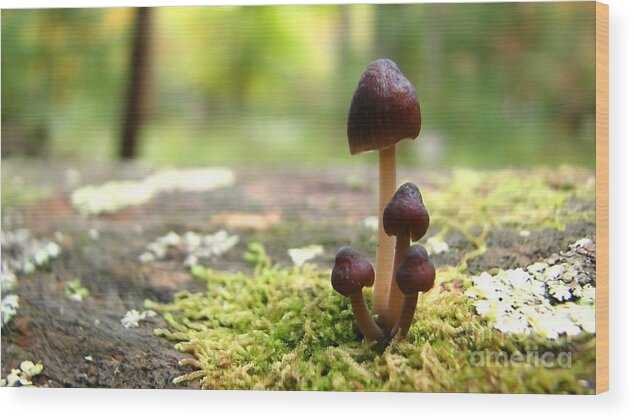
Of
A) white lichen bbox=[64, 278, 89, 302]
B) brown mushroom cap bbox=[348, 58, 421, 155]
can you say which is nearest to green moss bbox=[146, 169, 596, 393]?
white lichen bbox=[64, 278, 89, 302]

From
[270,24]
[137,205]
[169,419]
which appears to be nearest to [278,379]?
[169,419]

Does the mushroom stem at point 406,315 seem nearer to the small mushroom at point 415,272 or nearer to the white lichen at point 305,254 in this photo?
the small mushroom at point 415,272

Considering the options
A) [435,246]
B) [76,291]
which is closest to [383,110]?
[435,246]

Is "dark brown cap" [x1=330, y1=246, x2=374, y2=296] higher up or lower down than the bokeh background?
lower down

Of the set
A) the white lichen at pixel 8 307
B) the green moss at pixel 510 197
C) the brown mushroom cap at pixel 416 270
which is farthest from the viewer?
the white lichen at pixel 8 307

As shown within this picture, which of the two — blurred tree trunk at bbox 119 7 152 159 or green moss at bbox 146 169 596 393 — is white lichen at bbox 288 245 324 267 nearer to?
green moss at bbox 146 169 596 393

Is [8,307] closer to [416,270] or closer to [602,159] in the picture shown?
[416,270]

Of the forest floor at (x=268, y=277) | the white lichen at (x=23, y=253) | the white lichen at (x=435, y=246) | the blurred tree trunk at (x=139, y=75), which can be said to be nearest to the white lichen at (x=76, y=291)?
the forest floor at (x=268, y=277)
